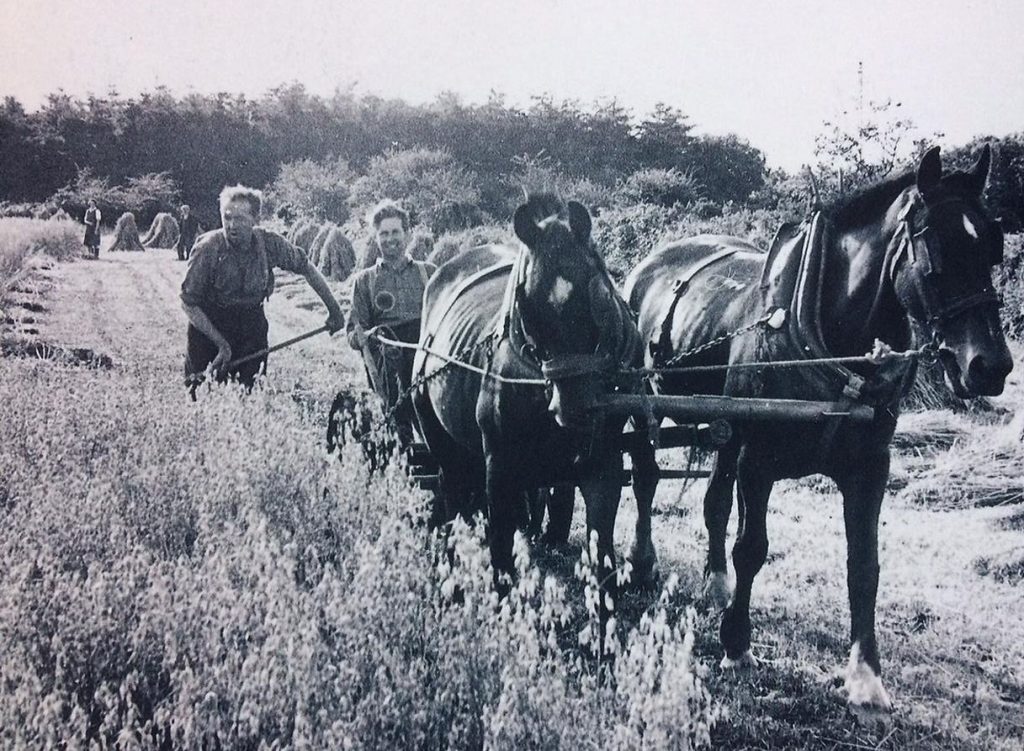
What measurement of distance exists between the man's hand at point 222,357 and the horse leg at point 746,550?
3.48 m

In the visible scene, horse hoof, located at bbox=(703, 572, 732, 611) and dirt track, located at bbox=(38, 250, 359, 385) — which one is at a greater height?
dirt track, located at bbox=(38, 250, 359, 385)

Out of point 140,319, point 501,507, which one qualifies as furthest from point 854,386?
point 140,319

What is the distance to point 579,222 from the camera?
3.19 meters

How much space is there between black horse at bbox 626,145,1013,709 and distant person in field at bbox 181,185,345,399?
3.13 meters

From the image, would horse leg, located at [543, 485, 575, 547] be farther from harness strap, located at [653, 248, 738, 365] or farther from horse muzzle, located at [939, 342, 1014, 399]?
horse muzzle, located at [939, 342, 1014, 399]

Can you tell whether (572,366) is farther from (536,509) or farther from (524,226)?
(536,509)

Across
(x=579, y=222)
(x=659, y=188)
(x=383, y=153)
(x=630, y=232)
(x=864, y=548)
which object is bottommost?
(x=864, y=548)

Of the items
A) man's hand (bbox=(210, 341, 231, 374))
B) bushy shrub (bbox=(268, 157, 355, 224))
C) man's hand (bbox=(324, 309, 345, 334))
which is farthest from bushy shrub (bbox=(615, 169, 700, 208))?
bushy shrub (bbox=(268, 157, 355, 224))

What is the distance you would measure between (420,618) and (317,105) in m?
10.4

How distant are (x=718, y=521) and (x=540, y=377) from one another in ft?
5.93

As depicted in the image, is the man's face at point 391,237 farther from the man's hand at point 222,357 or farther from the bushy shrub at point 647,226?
the bushy shrub at point 647,226

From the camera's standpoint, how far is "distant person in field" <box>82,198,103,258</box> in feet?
32.6

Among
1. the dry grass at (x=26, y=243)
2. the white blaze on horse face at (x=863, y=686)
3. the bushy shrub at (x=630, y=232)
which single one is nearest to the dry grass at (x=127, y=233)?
the dry grass at (x=26, y=243)

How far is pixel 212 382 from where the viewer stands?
525cm
